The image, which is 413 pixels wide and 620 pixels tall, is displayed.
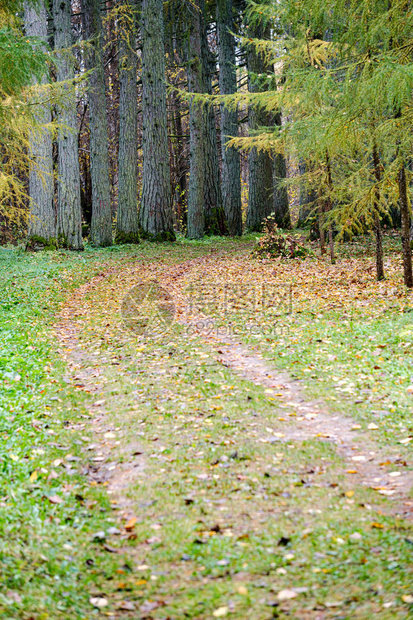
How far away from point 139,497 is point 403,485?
77.7 inches

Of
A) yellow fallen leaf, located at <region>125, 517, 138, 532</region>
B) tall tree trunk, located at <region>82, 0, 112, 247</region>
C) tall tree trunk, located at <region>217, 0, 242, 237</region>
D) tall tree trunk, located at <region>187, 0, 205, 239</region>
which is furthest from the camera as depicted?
tall tree trunk, located at <region>217, 0, 242, 237</region>

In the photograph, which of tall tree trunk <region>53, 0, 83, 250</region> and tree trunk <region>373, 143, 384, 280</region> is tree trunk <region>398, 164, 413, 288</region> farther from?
tall tree trunk <region>53, 0, 83, 250</region>

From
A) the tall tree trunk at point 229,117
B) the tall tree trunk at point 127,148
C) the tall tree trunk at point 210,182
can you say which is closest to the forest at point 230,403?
the tall tree trunk at point 127,148

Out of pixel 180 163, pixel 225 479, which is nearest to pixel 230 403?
pixel 225 479

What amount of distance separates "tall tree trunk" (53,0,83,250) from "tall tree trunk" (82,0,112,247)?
4.54ft

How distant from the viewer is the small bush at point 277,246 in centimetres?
1527

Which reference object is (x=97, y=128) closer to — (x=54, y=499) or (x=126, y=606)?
(x=54, y=499)

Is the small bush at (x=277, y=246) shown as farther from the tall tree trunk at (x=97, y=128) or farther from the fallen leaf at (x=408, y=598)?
the fallen leaf at (x=408, y=598)

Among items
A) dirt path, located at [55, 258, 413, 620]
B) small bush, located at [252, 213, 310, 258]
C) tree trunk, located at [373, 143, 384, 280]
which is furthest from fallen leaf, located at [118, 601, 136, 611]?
small bush, located at [252, 213, 310, 258]

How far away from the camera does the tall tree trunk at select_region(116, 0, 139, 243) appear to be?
19.9m

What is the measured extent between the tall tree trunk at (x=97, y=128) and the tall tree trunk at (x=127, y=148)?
0.62 m

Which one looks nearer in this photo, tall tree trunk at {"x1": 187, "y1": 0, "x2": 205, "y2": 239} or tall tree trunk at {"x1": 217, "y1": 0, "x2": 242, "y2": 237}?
tall tree trunk at {"x1": 187, "y1": 0, "x2": 205, "y2": 239}

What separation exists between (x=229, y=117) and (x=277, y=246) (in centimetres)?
985

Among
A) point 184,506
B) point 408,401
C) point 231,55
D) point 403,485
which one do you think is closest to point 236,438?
point 184,506
